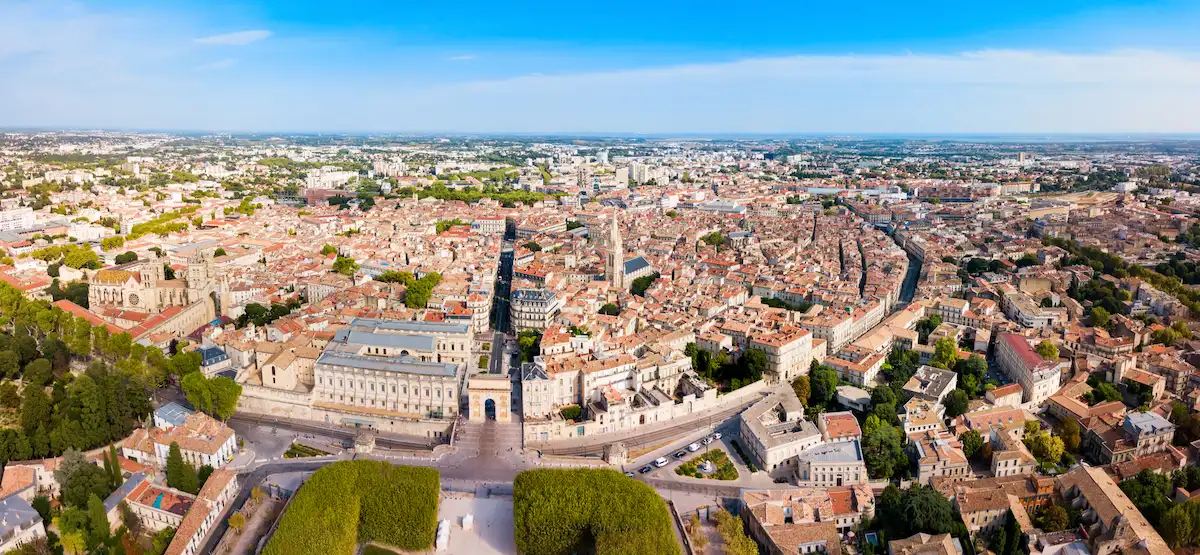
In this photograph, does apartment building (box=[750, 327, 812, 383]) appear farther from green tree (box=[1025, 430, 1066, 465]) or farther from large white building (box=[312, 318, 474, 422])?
large white building (box=[312, 318, 474, 422])

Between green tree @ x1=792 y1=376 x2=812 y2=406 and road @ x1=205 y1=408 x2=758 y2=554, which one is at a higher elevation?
green tree @ x1=792 y1=376 x2=812 y2=406

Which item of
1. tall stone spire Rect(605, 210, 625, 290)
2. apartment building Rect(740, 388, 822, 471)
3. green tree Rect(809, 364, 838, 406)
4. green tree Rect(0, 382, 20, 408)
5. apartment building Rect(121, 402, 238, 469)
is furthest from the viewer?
tall stone spire Rect(605, 210, 625, 290)

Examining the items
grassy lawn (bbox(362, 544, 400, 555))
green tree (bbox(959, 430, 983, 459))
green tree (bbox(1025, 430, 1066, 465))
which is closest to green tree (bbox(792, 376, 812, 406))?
green tree (bbox(959, 430, 983, 459))

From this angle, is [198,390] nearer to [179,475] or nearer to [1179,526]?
[179,475]

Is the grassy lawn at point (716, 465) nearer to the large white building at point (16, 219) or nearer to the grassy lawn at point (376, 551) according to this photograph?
the grassy lawn at point (376, 551)

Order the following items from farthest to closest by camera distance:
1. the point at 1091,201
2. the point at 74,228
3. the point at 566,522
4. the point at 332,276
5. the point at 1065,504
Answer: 1. the point at 1091,201
2. the point at 74,228
3. the point at 332,276
4. the point at 1065,504
5. the point at 566,522

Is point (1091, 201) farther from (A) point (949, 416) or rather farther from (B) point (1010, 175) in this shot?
(A) point (949, 416)

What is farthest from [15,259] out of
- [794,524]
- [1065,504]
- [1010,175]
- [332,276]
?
[1010,175]

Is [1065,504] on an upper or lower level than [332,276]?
lower

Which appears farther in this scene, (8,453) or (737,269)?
(737,269)
